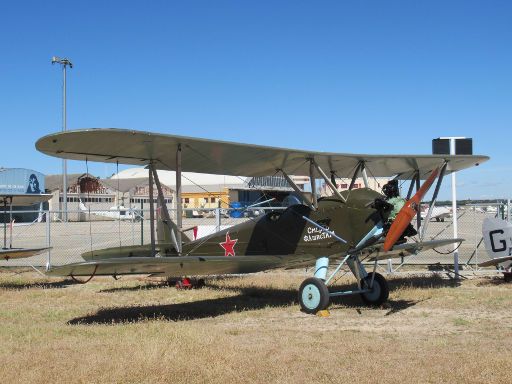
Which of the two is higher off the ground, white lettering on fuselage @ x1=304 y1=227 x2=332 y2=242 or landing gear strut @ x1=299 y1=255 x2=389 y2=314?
white lettering on fuselage @ x1=304 y1=227 x2=332 y2=242

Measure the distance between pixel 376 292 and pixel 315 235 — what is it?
4.87ft

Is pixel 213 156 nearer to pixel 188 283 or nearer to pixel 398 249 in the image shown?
pixel 188 283

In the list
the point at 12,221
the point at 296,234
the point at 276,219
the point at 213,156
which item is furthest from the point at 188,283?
the point at 12,221

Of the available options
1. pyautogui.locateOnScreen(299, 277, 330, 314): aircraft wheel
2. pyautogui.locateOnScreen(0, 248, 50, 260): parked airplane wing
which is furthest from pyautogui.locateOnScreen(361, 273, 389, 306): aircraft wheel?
pyautogui.locateOnScreen(0, 248, 50, 260): parked airplane wing

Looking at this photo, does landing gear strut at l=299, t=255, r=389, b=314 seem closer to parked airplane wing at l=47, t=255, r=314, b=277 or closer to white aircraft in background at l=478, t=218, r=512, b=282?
parked airplane wing at l=47, t=255, r=314, b=277

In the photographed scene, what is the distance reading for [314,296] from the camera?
8273 millimetres

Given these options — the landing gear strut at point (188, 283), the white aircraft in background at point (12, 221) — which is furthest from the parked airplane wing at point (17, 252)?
the landing gear strut at point (188, 283)

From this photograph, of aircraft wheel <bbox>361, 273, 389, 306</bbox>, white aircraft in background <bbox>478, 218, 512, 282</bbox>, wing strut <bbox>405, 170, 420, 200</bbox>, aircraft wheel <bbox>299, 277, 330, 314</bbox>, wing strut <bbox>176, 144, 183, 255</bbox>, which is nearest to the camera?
aircraft wheel <bbox>299, 277, 330, 314</bbox>

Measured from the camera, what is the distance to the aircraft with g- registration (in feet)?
25.1

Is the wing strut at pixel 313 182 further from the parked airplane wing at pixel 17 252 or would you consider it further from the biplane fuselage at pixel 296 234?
the parked airplane wing at pixel 17 252

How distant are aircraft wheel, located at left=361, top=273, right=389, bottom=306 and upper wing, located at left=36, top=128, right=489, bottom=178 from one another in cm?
221

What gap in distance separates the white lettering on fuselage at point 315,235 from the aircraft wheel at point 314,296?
2.89 feet

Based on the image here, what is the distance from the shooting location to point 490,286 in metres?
11.2

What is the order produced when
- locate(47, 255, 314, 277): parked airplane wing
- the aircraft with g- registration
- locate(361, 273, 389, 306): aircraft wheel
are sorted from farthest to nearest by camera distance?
locate(361, 273, 389, 306): aircraft wheel → the aircraft with g- registration → locate(47, 255, 314, 277): parked airplane wing
